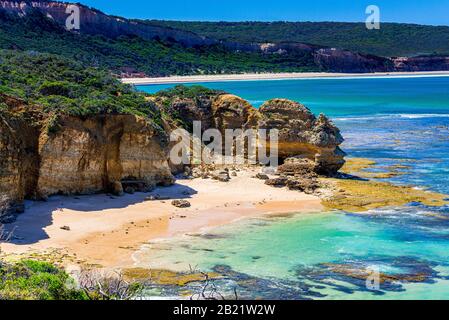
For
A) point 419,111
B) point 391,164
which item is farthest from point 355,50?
point 391,164

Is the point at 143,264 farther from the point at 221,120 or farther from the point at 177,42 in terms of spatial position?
the point at 177,42

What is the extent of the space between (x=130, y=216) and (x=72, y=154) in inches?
138

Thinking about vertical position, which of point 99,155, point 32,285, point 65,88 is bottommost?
point 32,285

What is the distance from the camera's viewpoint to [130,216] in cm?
2511

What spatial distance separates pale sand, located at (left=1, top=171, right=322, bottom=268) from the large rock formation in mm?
661

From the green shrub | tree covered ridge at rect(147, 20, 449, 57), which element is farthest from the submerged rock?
tree covered ridge at rect(147, 20, 449, 57)

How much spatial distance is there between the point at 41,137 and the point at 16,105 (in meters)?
1.70

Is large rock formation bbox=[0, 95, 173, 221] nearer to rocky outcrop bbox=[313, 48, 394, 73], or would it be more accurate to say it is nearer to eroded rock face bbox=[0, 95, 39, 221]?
eroded rock face bbox=[0, 95, 39, 221]

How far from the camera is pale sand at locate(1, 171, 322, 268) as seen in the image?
2116cm

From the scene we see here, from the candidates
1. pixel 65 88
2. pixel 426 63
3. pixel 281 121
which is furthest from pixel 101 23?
pixel 65 88

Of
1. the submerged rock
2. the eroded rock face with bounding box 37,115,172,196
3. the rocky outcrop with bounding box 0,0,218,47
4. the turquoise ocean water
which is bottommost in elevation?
the turquoise ocean water

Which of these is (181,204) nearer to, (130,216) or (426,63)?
(130,216)

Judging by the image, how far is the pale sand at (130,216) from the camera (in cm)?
2116
